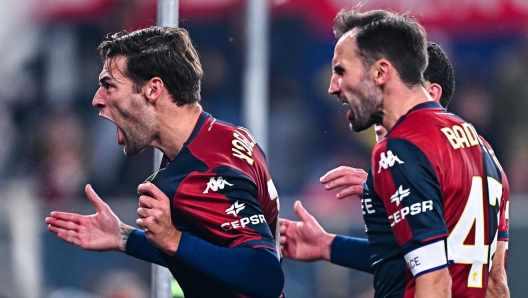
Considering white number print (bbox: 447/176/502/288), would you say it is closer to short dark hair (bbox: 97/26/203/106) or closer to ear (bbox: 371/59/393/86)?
ear (bbox: 371/59/393/86)

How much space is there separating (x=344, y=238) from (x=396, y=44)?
121cm

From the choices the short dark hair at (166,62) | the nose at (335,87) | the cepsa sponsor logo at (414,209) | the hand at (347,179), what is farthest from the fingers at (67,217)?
the cepsa sponsor logo at (414,209)

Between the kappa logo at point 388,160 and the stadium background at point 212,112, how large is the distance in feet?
10.9

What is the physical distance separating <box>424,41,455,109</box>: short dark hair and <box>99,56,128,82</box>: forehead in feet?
4.33

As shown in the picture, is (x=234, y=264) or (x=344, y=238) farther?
(x=344, y=238)

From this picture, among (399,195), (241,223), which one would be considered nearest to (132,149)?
(241,223)

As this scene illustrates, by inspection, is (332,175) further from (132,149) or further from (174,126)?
(132,149)

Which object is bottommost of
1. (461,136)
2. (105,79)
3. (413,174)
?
(413,174)

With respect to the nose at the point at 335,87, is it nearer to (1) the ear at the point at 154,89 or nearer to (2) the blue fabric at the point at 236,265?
(2) the blue fabric at the point at 236,265

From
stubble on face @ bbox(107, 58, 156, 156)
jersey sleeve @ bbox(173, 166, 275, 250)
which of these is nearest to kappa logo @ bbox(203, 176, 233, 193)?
jersey sleeve @ bbox(173, 166, 275, 250)

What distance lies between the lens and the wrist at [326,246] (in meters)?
4.01

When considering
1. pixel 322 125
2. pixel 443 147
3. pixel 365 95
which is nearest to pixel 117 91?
pixel 365 95

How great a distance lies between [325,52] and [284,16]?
0.44 metres

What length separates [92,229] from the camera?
3857mm
